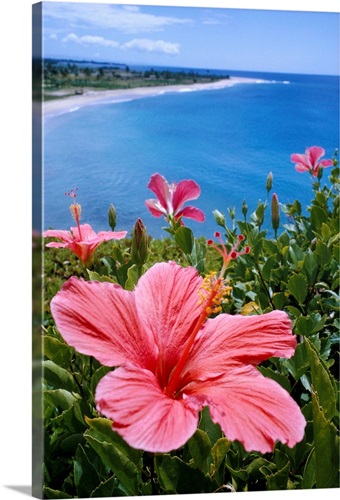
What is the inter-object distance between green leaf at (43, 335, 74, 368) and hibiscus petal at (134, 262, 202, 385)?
203 millimetres

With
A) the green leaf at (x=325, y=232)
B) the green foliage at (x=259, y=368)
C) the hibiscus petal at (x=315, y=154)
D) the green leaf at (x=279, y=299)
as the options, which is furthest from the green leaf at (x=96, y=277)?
the hibiscus petal at (x=315, y=154)

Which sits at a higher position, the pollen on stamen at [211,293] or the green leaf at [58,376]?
the pollen on stamen at [211,293]

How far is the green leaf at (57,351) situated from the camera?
1.34 m

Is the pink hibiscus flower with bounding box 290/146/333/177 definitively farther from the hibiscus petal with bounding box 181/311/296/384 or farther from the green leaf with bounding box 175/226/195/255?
the hibiscus petal with bounding box 181/311/296/384

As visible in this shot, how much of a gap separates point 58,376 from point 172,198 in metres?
0.54

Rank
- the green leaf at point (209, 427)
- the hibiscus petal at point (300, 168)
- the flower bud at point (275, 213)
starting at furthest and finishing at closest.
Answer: the hibiscus petal at point (300, 168) → the flower bud at point (275, 213) → the green leaf at point (209, 427)

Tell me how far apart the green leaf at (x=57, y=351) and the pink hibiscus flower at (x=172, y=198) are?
456 millimetres

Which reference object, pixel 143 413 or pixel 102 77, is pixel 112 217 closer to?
pixel 102 77

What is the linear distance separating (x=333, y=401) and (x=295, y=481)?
19cm

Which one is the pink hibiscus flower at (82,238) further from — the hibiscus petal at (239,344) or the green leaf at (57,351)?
the hibiscus petal at (239,344)

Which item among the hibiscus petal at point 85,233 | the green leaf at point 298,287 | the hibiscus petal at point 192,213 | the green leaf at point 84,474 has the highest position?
the hibiscus petal at point 192,213

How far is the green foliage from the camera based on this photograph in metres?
1.18

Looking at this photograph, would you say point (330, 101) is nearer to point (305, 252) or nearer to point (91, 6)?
point (305, 252)
